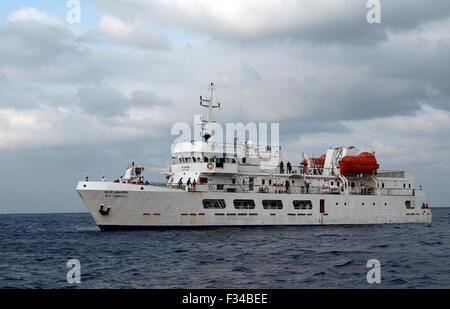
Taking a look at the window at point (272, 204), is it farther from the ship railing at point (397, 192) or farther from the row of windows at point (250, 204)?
the ship railing at point (397, 192)

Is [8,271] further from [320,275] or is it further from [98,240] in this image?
[320,275]

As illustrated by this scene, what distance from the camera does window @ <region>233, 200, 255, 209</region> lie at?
39.3 metres

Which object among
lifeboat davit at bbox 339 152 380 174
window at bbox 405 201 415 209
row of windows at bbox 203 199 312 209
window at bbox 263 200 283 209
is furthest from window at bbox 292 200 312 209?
window at bbox 405 201 415 209

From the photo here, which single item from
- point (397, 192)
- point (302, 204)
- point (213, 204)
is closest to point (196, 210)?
point (213, 204)

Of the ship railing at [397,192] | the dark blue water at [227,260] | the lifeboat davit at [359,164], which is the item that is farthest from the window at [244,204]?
the ship railing at [397,192]

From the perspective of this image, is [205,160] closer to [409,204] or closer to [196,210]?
[196,210]

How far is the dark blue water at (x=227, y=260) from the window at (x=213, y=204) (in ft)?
8.32

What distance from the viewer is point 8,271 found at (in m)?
21.6

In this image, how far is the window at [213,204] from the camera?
37938mm

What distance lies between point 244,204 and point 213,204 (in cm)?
299

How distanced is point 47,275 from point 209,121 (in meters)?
23.4

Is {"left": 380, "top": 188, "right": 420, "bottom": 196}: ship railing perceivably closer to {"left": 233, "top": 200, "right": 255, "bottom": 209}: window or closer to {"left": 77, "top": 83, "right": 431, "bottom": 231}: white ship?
{"left": 77, "top": 83, "right": 431, "bottom": 231}: white ship
